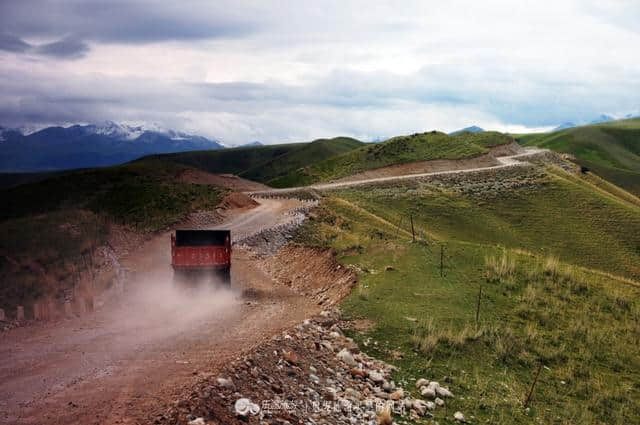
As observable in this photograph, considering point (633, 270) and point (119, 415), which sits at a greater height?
point (119, 415)

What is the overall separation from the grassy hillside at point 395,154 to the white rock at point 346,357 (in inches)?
2581

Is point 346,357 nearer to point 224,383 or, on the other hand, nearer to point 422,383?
point 422,383

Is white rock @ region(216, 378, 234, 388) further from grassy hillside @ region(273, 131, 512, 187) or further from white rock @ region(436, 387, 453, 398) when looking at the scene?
grassy hillside @ region(273, 131, 512, 187)

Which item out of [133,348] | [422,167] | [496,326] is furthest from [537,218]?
[133,348]

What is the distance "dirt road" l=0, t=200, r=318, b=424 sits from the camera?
10.3m

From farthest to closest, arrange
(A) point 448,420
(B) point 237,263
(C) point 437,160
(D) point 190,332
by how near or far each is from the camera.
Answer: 1. (C) point 437,160
2. (B) point 237,263
3. (D) point 190,332
4. (A) point 448,420

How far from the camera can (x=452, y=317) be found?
18172mm

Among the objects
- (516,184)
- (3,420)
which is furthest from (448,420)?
(516,184)

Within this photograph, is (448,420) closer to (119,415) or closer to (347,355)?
(347,355)

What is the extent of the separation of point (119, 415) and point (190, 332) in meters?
6.72

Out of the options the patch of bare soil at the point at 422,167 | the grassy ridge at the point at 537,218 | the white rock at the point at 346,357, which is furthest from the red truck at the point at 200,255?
the patch of bare soil at the point at 422,167

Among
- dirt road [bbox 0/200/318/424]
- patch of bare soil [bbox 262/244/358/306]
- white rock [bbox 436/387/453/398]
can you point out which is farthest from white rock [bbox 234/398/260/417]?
patch of bare soil [bbox 262/244/358/306]

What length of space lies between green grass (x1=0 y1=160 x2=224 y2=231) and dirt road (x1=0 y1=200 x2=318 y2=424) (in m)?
16.7

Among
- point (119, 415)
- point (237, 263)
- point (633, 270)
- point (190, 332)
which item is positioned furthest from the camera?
point (633, 270)
